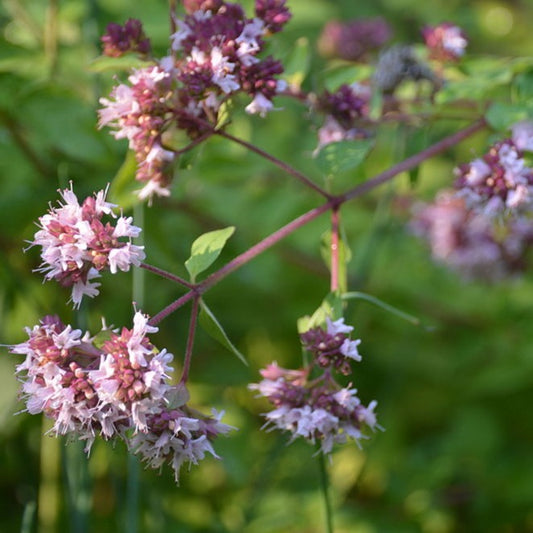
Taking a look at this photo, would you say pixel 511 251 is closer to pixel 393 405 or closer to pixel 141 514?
pixel 393 405

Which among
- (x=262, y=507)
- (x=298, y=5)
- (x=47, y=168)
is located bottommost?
(x=262, y=507)

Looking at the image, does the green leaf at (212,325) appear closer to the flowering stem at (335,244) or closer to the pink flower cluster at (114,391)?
the pink flower cluster at (114,391)

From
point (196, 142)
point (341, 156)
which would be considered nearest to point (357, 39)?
point (341, 156)

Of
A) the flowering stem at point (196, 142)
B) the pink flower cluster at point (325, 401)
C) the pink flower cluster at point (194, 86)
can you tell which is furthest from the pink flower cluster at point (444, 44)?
the pink flower cluster at point (325, 401)

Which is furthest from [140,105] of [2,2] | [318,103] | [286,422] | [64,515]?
[64,515]

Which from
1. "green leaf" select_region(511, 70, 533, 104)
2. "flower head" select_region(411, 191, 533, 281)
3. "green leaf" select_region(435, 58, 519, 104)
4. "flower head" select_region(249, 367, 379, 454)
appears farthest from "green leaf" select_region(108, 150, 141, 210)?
"flower head" select_region(411, 191, 533, 281)

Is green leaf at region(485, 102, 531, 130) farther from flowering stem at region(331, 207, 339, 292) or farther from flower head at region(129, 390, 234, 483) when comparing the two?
flower head at region(129, 390, 234, 483)
